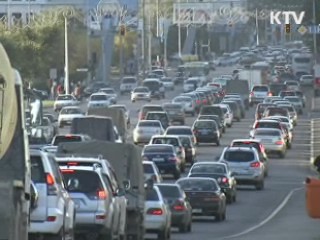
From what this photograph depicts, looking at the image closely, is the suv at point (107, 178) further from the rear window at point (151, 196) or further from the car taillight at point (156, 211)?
the rear window at point (151, 196)

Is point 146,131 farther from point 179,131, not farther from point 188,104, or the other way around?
point 188,104


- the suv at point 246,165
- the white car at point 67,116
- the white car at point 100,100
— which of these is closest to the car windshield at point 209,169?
the suv at point 246,165

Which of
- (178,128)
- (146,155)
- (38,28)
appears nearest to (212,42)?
(38,28)

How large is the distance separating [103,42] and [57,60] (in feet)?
82.5

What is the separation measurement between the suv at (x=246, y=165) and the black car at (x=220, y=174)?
447 centimetres

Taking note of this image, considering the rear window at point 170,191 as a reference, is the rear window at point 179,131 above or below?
below

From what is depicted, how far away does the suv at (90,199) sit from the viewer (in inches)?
962

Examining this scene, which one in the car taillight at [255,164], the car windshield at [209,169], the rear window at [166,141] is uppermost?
the car windshield at [209,169]

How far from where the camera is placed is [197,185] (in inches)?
1615

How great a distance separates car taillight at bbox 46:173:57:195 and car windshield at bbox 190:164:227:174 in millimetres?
24663

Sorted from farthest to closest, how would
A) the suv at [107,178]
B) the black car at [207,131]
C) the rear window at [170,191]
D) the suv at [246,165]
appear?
1. the black car at [207,131]
2. the suv at [246,165]
3. the rear window at [170,191]
4. the suv at [107,178]

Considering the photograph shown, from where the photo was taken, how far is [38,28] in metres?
96.1

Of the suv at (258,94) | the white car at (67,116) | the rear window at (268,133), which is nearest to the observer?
the rear window at (268,133)

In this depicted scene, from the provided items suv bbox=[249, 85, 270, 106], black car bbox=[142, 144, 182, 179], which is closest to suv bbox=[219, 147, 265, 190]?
black car bbox=[142, 144, 182, 179]
